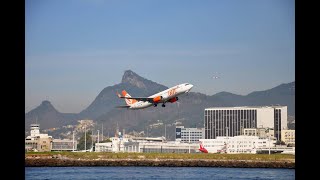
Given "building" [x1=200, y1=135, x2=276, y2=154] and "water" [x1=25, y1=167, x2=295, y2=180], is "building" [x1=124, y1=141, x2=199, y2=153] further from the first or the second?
"water" [x1=25, y1=167, x2=295, y2=180]

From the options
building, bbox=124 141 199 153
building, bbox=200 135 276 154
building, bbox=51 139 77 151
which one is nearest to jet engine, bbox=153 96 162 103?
building, bbox=200 135 276 154

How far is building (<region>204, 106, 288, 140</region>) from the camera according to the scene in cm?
17962

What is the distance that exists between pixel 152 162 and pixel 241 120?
300 feet

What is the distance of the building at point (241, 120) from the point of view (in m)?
180

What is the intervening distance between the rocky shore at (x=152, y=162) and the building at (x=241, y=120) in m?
76.6

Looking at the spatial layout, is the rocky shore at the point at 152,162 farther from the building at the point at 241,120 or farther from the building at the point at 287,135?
the building at the point at 241,120

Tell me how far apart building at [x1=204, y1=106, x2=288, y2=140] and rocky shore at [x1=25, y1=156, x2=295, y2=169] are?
76.6 metres

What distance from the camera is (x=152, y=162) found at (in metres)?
98.1

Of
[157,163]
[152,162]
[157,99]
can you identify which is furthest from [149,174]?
[152,162]

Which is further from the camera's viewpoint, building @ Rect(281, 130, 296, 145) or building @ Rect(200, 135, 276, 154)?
building @ Rect(281, 130, 296, 145)

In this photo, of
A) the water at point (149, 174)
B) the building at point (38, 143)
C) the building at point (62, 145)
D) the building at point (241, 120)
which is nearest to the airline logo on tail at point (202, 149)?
the building at point (62, 145)

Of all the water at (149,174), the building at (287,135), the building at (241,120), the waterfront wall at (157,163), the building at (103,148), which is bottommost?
the waterfront wall at (157,163)
